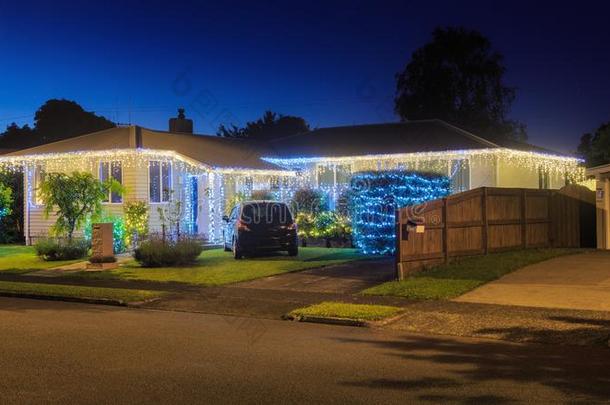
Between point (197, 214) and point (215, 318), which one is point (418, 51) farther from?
point (215, 318)

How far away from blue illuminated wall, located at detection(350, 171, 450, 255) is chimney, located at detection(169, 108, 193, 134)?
595 inches

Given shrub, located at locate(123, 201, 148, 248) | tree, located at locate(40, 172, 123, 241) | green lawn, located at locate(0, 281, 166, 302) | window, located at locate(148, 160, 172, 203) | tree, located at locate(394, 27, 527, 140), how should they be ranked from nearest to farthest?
green lawn, located at locate(0, 281, 166, 302), tree, located at locate(40, 172, 123, 241), shrub, located at locate(123, 201, 148, 248), window, located at locate(148, 160, 172, 203), tree, located at locate(394, 27, 527, 140)

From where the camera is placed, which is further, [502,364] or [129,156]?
[129,156]

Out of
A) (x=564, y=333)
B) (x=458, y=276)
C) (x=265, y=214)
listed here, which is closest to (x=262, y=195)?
(x=265, y=214)

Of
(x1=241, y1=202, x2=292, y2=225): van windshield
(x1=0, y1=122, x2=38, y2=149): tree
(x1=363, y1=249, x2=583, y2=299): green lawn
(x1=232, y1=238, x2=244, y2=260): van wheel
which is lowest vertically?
(x1=363, y1=249, x2=583, y2=299): green lawn

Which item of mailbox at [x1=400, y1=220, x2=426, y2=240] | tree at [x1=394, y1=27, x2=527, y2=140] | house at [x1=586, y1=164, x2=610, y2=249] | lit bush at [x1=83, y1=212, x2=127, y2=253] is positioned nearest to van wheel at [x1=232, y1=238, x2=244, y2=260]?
lit bush at [x1=83, y1=212, x2=127, y2=253]

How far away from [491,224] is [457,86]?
97.8 feet

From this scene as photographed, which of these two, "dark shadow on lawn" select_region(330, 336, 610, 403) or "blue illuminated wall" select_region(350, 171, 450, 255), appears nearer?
"dark shadow on lawn" select_region(330, 336, 610, 403)

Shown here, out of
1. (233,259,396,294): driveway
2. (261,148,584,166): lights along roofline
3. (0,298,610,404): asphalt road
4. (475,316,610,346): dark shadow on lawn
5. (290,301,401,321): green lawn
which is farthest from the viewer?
(261,148,584,166): lights along roofline

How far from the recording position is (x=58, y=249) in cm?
2097

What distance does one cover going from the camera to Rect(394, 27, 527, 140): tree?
148 feet

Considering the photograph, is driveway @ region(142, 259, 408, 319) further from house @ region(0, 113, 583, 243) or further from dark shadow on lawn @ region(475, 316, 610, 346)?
house @ region(0, 113, 583, 243)

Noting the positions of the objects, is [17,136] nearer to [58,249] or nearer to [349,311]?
[58,249]

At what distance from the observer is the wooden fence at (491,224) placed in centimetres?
1507
